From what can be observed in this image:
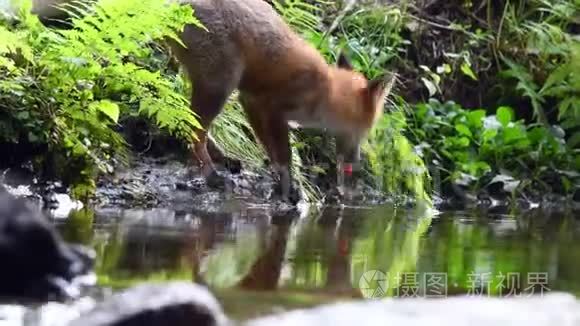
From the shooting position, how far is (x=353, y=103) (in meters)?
6.91

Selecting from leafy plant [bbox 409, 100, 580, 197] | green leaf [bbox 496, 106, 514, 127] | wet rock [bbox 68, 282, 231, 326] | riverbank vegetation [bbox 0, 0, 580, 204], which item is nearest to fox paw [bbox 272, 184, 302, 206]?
riverbank vegetation [bbox 0, 0, 580, 204]

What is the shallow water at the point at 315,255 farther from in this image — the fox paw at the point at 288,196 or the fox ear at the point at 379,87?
the fox ear at the point at 379,87

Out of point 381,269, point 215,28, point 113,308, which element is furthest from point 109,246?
point 215,28

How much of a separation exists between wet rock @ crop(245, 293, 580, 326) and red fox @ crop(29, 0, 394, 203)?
3352mm

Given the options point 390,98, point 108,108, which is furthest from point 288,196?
point 390,98

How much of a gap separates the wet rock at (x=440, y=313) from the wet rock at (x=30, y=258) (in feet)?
1.72

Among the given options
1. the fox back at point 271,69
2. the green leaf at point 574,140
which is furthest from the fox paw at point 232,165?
the green leaf at point 574,140

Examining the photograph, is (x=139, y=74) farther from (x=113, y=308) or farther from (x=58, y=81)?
(x=113, y=308)

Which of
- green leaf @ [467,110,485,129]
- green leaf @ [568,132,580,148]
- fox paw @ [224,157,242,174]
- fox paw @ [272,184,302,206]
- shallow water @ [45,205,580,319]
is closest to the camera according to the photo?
shallow water @ [45,205,580,319]

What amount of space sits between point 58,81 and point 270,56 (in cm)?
138

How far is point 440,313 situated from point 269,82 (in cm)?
399

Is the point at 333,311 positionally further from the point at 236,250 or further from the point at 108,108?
the point at 108,108

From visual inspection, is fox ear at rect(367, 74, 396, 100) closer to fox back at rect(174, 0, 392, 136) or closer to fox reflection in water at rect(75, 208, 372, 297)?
fox back at rect(174, 0, 392, 136)

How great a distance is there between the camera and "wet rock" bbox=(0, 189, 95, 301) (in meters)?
2.33
